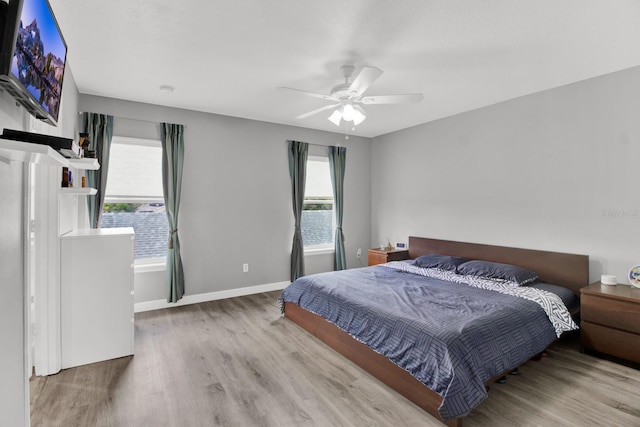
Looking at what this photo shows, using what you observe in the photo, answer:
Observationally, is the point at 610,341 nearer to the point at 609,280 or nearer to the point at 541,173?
the point at 609,280

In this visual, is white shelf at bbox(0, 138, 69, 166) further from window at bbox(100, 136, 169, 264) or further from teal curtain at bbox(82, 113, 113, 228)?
window at bbox(100, 136, 169, 264)

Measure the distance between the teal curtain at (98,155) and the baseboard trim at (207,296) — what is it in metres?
1.14

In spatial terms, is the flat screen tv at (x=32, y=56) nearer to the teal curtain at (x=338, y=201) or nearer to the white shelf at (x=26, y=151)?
the white shelf at (x=26, y=151)

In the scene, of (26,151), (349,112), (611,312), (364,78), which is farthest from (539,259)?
(26,151)

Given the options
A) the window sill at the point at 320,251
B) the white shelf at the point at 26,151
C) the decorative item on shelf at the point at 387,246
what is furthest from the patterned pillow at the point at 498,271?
the white shelf at the point at 26,151

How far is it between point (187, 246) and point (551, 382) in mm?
4126

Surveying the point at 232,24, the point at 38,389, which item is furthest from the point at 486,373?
the point at 38,389

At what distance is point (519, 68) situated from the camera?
10.1 feet

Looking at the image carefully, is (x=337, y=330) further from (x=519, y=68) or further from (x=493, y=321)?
(x=519, y=68)

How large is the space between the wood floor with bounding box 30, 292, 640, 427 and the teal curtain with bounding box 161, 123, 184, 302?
3.33 ft

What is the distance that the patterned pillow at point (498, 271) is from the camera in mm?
3496

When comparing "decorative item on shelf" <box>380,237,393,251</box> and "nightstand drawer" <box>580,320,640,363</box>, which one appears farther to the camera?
"decorative item on shelf" <box>380,237,393,251</box>

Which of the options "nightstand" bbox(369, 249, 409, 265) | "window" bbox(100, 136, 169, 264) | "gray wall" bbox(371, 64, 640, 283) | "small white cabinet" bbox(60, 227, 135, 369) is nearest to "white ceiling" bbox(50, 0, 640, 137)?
"gray wall" bbox(371, 64, 640, 283)

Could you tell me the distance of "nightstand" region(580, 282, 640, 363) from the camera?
2723 mm
